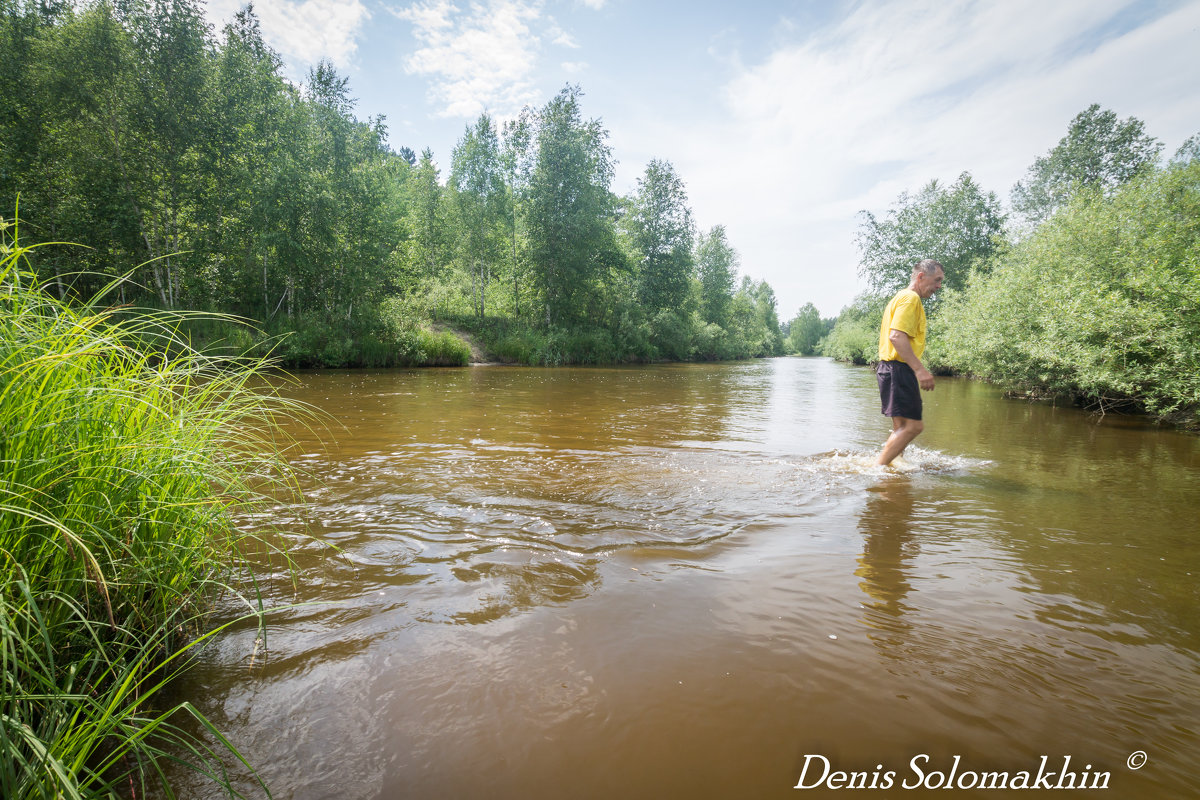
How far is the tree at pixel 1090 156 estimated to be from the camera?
36.8m

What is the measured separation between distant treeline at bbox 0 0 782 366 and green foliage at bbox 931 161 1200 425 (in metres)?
19.3

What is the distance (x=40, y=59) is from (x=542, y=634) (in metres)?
29.8

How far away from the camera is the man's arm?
5.92 meters

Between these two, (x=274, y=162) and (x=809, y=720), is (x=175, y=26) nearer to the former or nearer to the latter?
(x=274, y=162)

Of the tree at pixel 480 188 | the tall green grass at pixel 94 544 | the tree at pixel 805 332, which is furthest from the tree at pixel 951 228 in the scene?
the tree at pixel 805 332

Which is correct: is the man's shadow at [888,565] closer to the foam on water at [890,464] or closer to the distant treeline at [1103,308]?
the foam on water at [890,464]

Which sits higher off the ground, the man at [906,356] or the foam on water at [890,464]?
the man at [906,356]

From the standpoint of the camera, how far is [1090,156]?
38219mm

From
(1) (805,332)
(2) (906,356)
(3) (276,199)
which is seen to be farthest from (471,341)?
(1) (805,332)

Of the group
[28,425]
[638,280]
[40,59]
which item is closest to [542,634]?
[28,425]

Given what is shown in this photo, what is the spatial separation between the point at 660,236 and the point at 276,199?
94.8 ft

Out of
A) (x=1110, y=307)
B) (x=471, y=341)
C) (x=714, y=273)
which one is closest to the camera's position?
(x=1110, y=307)

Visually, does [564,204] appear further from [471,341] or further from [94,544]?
[94,544]

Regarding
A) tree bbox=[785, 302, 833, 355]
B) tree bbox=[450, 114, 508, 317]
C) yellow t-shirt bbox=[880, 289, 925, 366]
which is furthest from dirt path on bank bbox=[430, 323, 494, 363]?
tree bbox=[785, 302, 833, 355]
